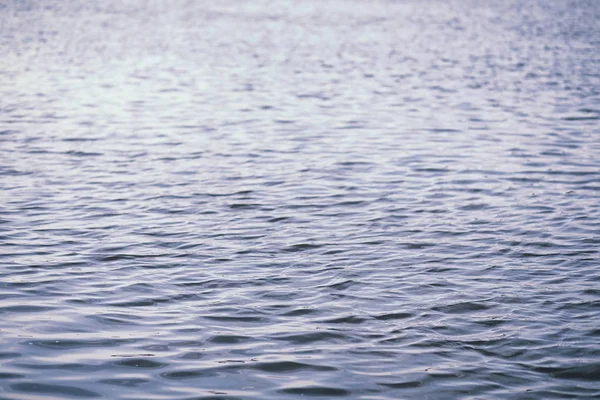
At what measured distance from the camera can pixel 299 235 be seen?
49.6 ft

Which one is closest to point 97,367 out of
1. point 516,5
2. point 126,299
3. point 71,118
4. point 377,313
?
point 126,299

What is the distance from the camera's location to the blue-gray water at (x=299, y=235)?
9.93 metres

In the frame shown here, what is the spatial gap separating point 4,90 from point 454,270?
77.2 feet

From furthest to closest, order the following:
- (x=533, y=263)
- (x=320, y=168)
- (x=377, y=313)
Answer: (x=320, y=168) < (x=533, y=263) < (x=377, y=313)

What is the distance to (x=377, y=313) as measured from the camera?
37.7ft

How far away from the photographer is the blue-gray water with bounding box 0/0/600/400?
9.93m

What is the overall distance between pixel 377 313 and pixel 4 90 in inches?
956

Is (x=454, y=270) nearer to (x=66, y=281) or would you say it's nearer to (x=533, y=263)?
(x=533, y=263)

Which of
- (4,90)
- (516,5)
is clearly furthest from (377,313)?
(516,5)

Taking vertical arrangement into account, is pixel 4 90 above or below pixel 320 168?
above

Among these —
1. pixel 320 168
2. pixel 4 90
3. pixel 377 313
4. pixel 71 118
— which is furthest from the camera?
pixel 4 90

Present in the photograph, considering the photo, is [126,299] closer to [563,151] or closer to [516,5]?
[563,151]

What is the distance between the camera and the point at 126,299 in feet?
39.0

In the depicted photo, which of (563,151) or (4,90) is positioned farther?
(4,90)
